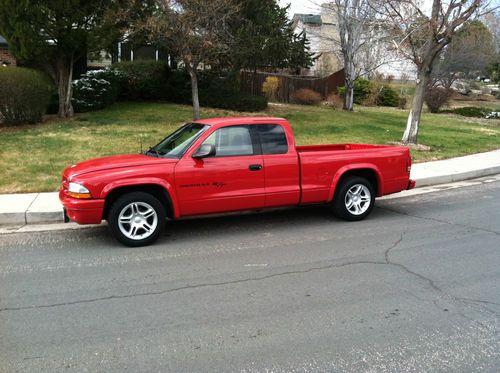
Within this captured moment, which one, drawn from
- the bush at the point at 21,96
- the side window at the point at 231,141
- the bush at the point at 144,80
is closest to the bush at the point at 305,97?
the bush at the point at 144,80

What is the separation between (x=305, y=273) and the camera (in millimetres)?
5203

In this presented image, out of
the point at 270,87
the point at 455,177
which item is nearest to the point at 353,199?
the point at 455,177

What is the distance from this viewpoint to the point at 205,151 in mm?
6328

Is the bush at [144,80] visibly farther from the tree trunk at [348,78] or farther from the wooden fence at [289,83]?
the tree trunk at [348,78]

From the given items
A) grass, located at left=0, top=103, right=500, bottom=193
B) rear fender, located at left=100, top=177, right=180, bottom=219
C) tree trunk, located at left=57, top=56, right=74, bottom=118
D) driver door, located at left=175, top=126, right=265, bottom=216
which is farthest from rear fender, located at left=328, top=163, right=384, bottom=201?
tree trunk, located at left=57, top=56, right=74, bottom=118

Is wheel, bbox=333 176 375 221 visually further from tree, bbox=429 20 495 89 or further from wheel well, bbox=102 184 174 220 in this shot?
tree, bbox=429 20 495 89

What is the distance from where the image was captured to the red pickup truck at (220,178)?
612cm

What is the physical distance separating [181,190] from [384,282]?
111 inches

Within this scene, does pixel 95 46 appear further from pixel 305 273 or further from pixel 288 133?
pixel 305 273

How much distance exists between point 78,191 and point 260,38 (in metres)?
14.0

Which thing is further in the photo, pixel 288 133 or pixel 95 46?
pixel 95 46

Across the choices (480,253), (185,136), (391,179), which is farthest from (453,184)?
(185,136)

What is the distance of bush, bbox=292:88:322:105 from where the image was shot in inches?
1149

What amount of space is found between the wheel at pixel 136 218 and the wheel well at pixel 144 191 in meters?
0.10
